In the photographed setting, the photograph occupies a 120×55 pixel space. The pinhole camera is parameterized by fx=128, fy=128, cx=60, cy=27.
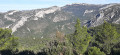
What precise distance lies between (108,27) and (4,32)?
34.4m

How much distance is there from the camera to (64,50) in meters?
23.6

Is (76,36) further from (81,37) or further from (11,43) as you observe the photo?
(11,43)

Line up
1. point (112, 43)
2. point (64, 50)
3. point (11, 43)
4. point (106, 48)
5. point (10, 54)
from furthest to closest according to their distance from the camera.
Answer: point (11, 43)
point (10, 54)
point (112, 43)
point (106, 48)
point (64, 50)

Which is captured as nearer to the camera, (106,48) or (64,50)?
(64,50)

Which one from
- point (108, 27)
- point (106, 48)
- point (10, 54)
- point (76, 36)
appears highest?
point (108, 27)

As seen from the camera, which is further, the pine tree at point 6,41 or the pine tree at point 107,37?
the pine tree at point 6,41

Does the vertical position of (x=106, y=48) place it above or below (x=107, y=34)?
below

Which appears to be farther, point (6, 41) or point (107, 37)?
point (6, 41)

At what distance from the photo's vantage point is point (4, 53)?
43938 millimetres

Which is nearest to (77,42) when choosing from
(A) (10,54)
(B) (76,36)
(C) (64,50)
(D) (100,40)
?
(B) (76,36)

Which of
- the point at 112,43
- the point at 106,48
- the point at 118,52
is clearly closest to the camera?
the point at 118,52

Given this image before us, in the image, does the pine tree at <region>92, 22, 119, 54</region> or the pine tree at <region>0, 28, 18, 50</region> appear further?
the pine tree at <region>0, 28, 18, 50</region>

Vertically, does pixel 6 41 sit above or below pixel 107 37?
below

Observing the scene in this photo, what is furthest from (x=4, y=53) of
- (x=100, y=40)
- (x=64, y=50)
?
(x=100, y=40)
